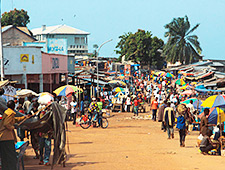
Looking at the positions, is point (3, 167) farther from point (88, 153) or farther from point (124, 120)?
point (124, 120)

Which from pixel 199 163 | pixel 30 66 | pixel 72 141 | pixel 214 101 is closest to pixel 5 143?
pixel 199 163

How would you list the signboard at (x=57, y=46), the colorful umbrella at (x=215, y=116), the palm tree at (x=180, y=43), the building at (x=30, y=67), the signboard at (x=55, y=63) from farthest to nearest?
the palm tree at (x=180, y=43) → the signboard at (x=57, y=46) → the signboard at (x=55, y=63) → the building at (x=30, y=67) → the colorful umbrella at (x=215, y=116)

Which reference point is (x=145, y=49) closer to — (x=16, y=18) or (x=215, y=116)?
(x=16, y=18)

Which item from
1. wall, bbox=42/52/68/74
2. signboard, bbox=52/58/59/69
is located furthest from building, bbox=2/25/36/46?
signboard, bbox=52/58/59/69

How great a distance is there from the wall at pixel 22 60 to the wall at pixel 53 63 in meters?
1.02

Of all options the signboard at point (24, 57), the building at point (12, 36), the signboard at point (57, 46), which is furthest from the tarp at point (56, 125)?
the building at point (12, 36)

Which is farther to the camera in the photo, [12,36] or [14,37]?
[14,37]

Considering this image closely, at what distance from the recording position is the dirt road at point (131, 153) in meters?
11.3

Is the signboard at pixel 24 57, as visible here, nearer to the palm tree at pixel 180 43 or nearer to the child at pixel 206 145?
the child at pixel 206 145

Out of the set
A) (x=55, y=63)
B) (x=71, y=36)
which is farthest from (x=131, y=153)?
(x=71, y=36)

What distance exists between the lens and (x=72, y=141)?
16.5 metres

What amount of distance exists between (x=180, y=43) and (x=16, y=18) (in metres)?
31.6

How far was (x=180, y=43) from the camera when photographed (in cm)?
7356

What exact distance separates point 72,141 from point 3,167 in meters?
7.75
